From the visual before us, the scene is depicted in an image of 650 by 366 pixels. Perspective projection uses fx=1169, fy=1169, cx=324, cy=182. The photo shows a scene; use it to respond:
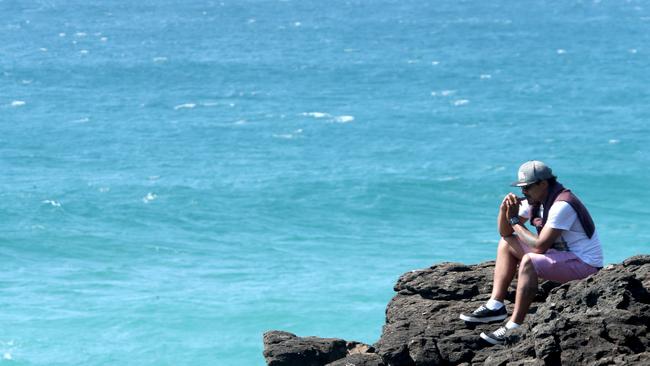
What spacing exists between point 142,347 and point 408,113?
30629mm

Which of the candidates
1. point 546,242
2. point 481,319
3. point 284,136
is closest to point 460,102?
point 284,136

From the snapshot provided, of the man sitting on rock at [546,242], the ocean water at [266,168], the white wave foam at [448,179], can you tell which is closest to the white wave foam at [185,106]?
the ocean water at [266,168]

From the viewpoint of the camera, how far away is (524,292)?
10.4 m

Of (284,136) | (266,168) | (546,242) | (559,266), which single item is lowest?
(559,266)

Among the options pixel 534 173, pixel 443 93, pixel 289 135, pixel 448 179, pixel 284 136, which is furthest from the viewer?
pixel 443 93

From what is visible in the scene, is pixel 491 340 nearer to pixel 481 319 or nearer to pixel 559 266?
pixel 481 319

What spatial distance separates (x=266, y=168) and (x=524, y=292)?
108ft

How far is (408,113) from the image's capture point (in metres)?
53.9

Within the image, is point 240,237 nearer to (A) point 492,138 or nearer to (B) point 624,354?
(A) point 492,138

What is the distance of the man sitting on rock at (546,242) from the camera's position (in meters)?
10.8

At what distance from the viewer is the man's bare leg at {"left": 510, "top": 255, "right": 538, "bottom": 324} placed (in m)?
10.4

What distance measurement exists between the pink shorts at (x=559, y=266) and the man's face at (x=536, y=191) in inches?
19.7

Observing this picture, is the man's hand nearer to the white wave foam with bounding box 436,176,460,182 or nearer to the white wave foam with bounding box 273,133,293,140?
the white wave foam with bounding box 436,176,460,182

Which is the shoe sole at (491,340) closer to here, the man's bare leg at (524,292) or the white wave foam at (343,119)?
the man's bare leg at (524,292)
